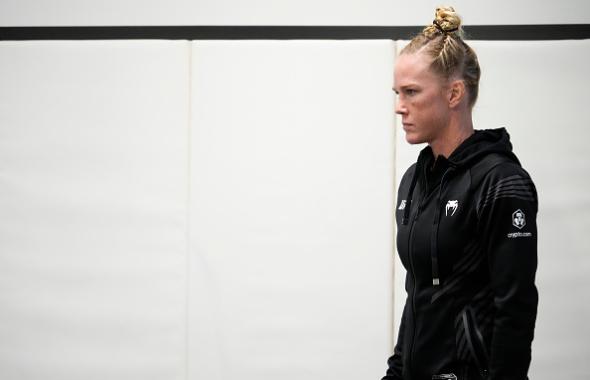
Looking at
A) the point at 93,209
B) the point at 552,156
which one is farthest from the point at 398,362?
the point at 93,209

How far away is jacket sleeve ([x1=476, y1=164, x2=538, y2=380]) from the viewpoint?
128 cm

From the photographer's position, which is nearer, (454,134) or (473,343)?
(473,343)

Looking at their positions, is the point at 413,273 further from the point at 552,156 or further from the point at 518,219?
the point at 552,156

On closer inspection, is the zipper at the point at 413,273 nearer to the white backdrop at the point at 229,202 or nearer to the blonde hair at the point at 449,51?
the blonde hair at the point at 449,51

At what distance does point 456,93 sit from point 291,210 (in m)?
1.27

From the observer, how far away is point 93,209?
2713 mm

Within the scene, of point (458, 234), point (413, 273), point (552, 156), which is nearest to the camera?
point (458, 234)

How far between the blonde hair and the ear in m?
0.01

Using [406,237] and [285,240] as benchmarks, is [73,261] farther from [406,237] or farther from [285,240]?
[406,237]

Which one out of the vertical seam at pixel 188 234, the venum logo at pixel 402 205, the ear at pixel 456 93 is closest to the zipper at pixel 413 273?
the venum logo at pixel 402 205

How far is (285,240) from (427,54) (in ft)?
4.33

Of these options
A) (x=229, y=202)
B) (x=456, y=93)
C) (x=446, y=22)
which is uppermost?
(x=446, y=22)

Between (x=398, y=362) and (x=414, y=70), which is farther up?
(x=414, y=70)

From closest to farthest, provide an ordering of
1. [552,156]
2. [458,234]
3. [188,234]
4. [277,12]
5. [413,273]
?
[458,234] < [413,273] < [552,156] < [188,234] < [277,12]
